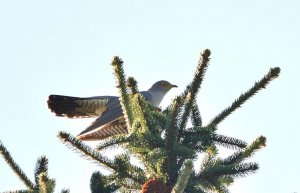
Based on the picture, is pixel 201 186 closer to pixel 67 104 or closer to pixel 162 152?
pixel 162 152

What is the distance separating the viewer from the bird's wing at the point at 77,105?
7.43 metres

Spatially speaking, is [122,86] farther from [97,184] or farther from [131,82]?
[97,184]

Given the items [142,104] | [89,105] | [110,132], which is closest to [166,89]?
[89,105]

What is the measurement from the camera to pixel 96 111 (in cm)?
770

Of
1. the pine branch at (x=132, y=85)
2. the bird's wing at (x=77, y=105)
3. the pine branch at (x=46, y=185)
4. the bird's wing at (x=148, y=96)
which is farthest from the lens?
the bird's wing at (x=148, y=96)

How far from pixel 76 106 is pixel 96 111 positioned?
0.89 ft

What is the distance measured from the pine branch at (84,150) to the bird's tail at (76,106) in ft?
8.82

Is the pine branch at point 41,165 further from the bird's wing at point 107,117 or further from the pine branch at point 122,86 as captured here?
the bird's wing at point 107,117

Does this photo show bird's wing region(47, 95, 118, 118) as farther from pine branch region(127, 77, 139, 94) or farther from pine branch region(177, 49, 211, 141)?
pine branch region(177, 49, 211, 141)

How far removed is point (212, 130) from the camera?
4977 millimetres

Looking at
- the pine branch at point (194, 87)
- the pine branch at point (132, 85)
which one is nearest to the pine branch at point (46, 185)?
the pine branch at point (194, 87)

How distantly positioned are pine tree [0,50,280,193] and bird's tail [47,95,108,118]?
2.48 meters

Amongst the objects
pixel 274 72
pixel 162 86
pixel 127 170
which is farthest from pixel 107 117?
pixel 162 86

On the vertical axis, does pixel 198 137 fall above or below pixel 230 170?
above
